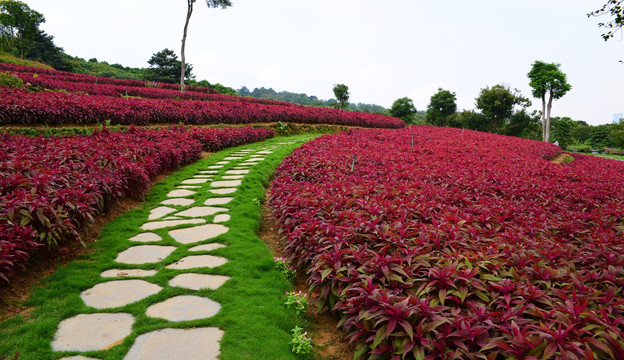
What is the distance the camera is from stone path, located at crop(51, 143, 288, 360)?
1.88 metres

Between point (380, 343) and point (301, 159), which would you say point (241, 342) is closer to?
point (380, 343)

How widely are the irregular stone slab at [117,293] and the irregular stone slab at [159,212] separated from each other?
1.52 metres

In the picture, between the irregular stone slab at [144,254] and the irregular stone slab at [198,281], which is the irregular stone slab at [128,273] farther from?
the irregular stone slab at [198,281]

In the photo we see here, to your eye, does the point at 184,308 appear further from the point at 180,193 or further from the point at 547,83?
the point at 547,83

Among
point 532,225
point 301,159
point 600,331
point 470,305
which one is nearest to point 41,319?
point 470,305

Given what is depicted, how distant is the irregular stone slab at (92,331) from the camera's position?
185 cm

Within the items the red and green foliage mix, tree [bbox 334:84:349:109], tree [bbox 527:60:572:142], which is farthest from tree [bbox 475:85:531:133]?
the red and green foliage mix

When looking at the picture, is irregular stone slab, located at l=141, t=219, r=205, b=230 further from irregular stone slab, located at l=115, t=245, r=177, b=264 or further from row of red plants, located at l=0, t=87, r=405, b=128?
row of red plants, located at l=0, t=87, r=405, b=128

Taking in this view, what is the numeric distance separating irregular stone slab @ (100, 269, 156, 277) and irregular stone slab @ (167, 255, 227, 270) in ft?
0.56

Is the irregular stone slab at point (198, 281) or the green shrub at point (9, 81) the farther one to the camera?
the green shrub at point (9, 81)

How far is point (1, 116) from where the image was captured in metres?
5.70

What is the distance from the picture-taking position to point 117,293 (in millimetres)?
2412

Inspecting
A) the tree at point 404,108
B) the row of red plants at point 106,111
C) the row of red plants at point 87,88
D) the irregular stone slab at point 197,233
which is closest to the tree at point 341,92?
the tree at point 404,108

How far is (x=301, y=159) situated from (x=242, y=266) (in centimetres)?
343
